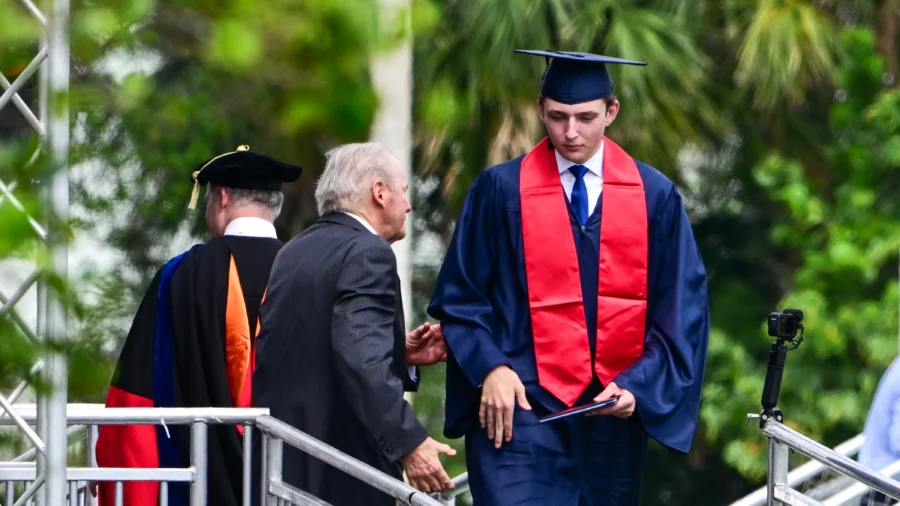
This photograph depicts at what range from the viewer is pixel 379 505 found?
4273 mm

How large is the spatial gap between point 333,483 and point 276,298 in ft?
1.51

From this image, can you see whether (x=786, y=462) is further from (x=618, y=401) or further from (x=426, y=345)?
(x=426, y=345)

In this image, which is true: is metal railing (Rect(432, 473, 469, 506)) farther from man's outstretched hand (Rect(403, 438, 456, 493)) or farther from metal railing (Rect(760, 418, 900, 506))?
metal railing (Rect(760, 418, 900, 506))

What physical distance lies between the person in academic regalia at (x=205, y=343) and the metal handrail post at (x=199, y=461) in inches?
16.4

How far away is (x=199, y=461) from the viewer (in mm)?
4129

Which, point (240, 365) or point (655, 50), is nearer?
point (240, 365)

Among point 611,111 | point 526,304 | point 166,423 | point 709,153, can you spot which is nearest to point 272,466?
point 166,423

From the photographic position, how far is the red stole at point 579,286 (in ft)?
13.6

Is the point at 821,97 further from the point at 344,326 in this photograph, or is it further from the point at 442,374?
the point at 344,326

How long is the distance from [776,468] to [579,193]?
798 millimetres

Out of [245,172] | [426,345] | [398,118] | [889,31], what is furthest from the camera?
[889,31]

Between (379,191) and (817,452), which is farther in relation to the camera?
(379,191)

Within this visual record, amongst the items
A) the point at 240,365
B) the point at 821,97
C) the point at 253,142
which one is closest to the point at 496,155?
the point at 253,142

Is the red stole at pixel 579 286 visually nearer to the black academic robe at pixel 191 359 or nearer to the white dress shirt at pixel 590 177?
the white dress shirt at pixel 590 177
